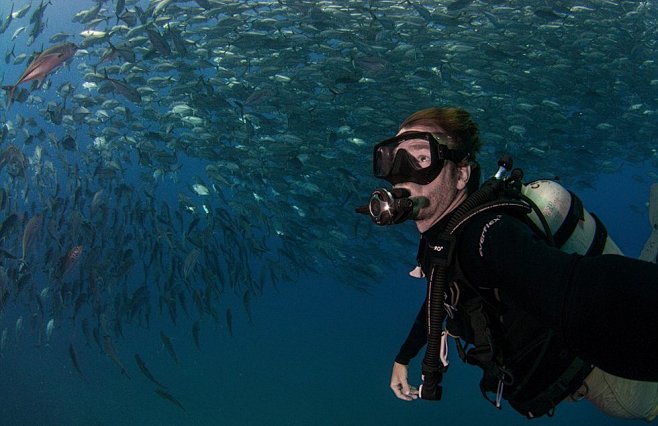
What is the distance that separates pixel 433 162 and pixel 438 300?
0.57 meters

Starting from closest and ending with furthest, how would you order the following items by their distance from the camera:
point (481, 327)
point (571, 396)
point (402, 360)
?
point (481, 327)
point (571, 396)
point (402, 360)

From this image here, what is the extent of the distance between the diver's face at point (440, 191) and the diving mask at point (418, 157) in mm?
28

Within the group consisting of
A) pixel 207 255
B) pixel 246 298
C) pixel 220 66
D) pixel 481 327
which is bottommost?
pixel 246 298

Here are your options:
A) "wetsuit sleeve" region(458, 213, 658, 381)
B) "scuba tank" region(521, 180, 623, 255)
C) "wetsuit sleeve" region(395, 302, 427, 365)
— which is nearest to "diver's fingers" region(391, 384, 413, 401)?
"wetsuit sleeve" region(395, 302, 427, 365)

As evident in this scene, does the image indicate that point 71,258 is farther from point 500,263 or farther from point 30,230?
point 500,263

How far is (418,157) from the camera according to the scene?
203 centimetres

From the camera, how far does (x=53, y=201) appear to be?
33.6 feet

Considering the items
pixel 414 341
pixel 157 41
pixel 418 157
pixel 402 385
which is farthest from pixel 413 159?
pixel 157 41

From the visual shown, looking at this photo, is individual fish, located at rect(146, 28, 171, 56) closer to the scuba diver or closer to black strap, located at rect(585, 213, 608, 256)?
the scuba diver

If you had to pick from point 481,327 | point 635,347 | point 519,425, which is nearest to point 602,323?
point 635,347

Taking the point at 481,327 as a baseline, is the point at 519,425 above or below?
below

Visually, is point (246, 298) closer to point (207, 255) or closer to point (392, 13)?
point (207, 255)

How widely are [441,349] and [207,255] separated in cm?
1076

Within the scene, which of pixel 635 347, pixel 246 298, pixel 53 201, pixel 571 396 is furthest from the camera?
pixel 246 298
